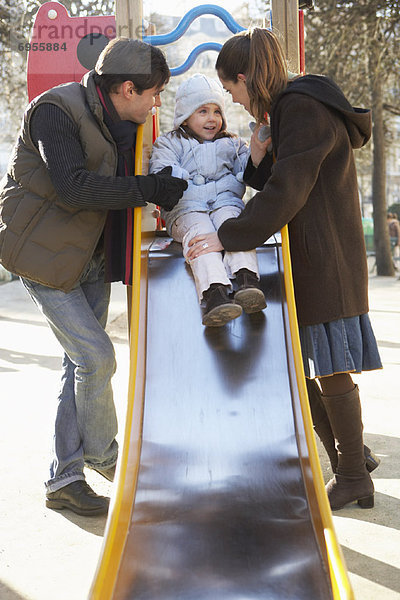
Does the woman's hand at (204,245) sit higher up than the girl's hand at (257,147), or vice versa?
the girl's hand at (257,147)

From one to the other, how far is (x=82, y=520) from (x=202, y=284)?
1.22 metres

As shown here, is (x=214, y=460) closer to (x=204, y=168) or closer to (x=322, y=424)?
(x=322, y=424)

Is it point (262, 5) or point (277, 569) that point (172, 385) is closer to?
point (277, 569)

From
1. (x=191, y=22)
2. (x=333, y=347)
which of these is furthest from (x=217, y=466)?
(x=191, y=22)

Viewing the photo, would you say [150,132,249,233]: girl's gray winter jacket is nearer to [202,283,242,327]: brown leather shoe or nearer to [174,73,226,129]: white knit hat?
[174,73,226,129]: white knit hat

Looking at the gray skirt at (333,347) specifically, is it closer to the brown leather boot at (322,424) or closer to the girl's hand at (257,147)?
the brown leather boot at (322,424)

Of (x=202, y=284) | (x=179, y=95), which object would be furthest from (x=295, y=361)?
(x=179, y=95)

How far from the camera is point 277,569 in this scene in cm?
207

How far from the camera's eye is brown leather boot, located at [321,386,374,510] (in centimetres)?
303

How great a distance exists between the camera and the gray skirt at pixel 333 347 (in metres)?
2.96

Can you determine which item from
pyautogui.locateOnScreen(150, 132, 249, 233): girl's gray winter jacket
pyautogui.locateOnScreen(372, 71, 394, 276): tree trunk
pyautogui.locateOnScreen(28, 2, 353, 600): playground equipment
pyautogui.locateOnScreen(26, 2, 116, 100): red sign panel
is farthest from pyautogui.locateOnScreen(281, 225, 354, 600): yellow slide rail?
pyautogui.locateOnScreen(372, 71, 394, 276): tree trunk

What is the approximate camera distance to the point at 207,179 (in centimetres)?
353

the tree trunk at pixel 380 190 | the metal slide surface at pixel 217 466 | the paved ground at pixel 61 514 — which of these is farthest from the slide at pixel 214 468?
the tree trunk at pixel 380 190

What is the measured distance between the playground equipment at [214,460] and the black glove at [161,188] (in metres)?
0.16
